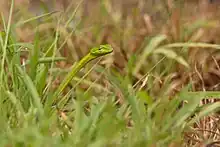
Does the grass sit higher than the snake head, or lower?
lower

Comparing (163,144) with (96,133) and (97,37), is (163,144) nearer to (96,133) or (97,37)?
(96,133)

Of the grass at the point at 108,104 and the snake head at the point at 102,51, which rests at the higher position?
the snake head at the point at 102,51

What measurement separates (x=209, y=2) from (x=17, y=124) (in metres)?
1.70

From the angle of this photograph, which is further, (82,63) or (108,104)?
(82,63)

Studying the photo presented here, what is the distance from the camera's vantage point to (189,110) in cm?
217

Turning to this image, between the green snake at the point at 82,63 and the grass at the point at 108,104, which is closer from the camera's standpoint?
the grass at the point at 108,104

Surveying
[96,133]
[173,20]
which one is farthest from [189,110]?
[173,20]

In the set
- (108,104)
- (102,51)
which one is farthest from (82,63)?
(108,104)

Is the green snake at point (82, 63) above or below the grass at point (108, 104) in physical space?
above

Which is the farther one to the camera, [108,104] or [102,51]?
[102,51]

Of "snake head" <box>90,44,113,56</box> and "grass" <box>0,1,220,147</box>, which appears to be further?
"snake head" <box>90,44,113,56</box>

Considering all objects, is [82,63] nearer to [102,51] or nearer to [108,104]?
[102,51]

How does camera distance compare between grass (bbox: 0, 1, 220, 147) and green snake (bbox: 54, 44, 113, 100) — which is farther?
green snake (bbox: 54, 44, 113, 100)

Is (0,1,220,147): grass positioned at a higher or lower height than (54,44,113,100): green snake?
lower
